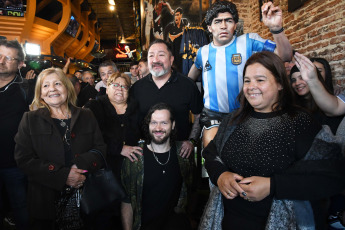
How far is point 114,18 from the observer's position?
54.3 ft

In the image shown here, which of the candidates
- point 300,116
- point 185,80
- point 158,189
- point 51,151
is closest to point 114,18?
point 185,80

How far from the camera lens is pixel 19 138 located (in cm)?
182

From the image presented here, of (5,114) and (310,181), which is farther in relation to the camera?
(5,114)

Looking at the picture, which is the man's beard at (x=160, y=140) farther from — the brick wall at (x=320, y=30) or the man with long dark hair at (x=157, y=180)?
the brick wall at (x=320, y=30)

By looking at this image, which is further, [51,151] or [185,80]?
[185,80]

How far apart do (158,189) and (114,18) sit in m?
16.7

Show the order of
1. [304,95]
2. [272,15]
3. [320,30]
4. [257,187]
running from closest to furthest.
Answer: [257,187] < [272,15] < [304,95] < [320,30]

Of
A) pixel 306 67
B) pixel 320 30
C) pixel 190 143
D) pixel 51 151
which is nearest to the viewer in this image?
pixel 306 67

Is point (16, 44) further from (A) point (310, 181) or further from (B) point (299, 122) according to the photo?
(A) point (310, 181)

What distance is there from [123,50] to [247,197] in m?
14.2

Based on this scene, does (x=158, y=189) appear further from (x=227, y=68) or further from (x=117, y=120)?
(x=227, y=68)

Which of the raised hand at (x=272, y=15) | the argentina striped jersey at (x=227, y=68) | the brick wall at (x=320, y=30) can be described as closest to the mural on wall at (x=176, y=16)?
the brick wall at (x=320, y=30)

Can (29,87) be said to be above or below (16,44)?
below

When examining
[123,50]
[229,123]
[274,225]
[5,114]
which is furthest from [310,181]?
[123,50]
